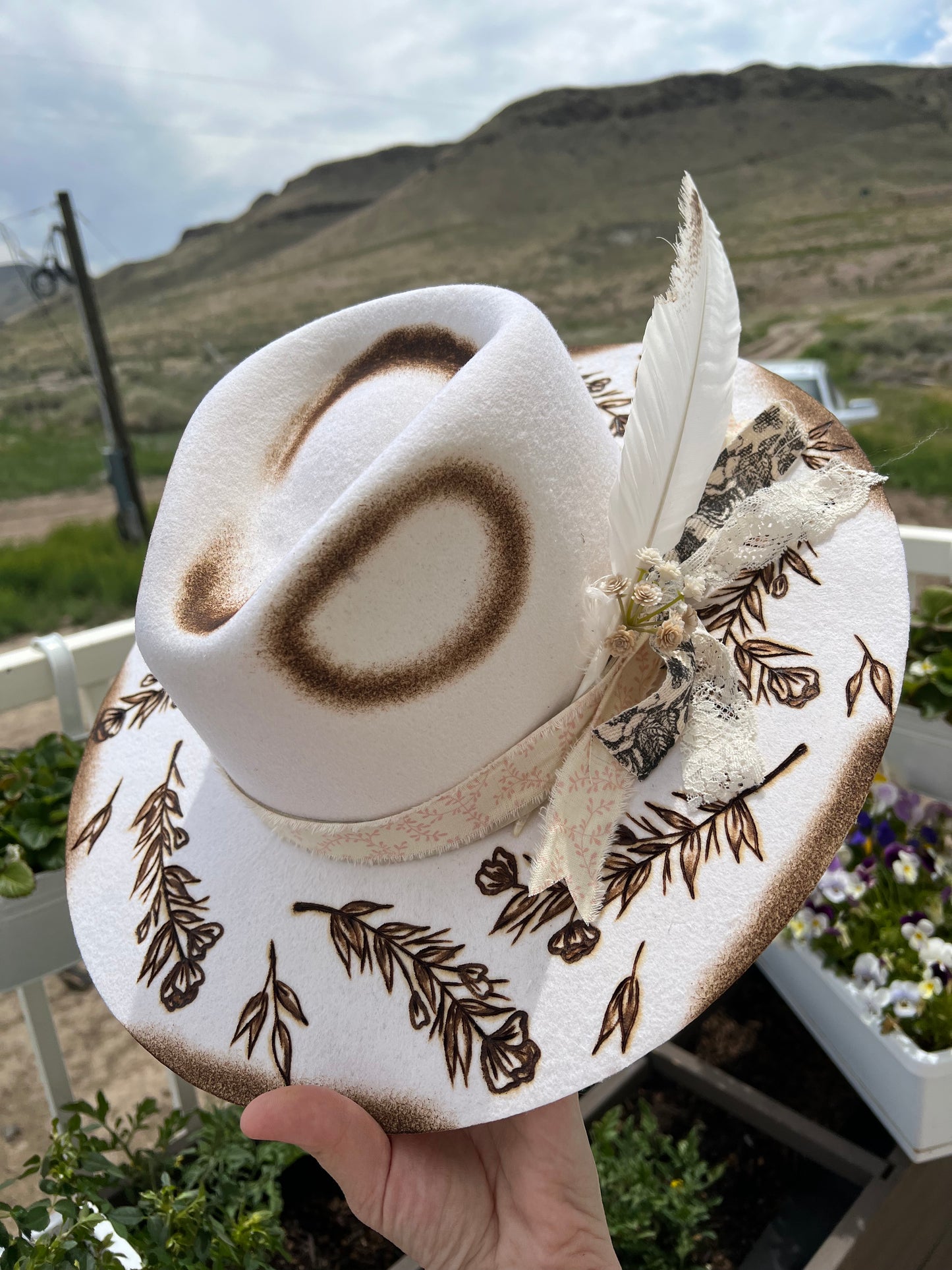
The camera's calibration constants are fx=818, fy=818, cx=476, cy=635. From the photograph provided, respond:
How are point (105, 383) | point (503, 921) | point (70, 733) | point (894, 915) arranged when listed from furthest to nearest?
point (105, 383) < point (70, 733) < point (894, 915) < point (503, 921)

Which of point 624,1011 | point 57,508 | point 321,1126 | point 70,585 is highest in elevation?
point 624,1011

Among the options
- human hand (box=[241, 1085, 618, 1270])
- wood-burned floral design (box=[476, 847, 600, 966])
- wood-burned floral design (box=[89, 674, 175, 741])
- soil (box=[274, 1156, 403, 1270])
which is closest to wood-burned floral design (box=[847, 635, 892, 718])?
wood-burned floral design (box=[476, 847, 600, 966])

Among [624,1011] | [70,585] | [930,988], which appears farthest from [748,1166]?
[70,585]

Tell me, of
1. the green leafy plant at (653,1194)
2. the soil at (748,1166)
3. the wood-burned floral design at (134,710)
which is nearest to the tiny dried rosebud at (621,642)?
the wood-burned floral design at (134,710)

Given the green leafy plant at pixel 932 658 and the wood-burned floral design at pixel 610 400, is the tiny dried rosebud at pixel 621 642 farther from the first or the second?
the green leafy plant at pixel 932 658

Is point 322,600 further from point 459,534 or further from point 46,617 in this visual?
point 46,617

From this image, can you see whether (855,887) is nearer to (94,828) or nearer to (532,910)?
(532,910)

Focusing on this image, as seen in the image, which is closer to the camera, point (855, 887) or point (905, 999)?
point (905, 999)

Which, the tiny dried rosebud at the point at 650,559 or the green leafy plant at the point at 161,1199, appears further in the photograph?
the green leafy plant at the point at 161,1199
